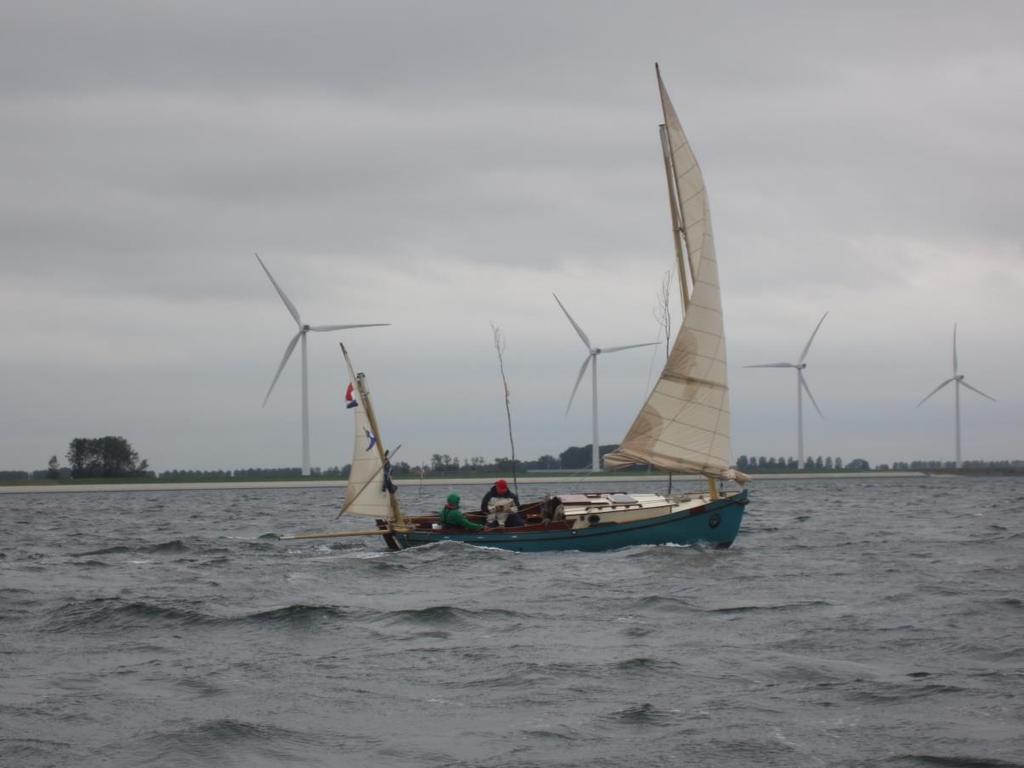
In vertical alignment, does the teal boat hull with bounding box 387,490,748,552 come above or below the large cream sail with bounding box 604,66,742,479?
below

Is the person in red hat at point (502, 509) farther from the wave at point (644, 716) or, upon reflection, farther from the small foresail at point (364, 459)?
the wave at point (644, 716)

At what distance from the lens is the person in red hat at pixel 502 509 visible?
41844 millimetres

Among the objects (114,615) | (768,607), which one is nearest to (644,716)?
(768,607)

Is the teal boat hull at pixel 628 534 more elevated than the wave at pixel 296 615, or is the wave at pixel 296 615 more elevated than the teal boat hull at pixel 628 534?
the teal boat hull at pixel 628 534

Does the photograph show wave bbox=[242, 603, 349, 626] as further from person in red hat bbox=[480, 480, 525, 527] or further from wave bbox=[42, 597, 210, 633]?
person in red hat bbox=[480, 480, 525, 527]

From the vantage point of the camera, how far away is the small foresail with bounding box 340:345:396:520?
136 ft

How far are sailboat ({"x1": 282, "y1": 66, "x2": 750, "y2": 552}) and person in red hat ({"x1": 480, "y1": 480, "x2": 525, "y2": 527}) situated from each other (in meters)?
0.56

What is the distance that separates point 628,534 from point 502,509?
4340mm

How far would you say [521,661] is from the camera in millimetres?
20750

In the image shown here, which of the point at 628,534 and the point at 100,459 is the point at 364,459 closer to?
the point at 628,534

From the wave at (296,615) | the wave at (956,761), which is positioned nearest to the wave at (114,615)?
the wave at (296,615)

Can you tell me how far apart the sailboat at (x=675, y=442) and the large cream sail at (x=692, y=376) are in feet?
0.11

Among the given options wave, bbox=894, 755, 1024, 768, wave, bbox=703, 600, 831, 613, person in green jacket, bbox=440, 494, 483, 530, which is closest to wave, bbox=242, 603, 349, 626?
wave, bbox=703, 600, 831, 613

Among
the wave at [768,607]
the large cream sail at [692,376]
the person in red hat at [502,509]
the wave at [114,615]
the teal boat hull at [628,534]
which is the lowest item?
the wave at [114,615]
